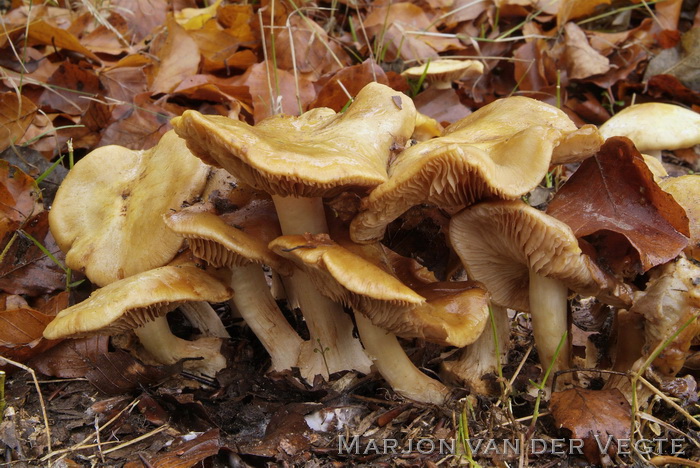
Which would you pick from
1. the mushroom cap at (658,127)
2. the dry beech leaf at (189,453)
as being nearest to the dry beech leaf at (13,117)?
the dry beech leaf at (189,453)

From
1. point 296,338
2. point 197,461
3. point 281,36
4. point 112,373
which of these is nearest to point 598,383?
point 296,338

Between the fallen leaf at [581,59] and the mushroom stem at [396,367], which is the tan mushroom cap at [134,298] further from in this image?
the fallen leaf at [581,59]

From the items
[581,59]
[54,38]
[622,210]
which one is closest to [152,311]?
[622,210]

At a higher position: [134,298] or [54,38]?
[54,38]

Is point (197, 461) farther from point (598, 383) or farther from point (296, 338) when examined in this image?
point (598, 383)

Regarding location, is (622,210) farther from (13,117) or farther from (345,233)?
(13,117)

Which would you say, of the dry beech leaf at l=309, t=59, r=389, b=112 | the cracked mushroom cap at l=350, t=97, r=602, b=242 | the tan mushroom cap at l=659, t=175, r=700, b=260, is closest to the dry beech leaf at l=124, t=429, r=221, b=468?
the cracked mushroom cap at l=350, t=97, r=602, b=242
